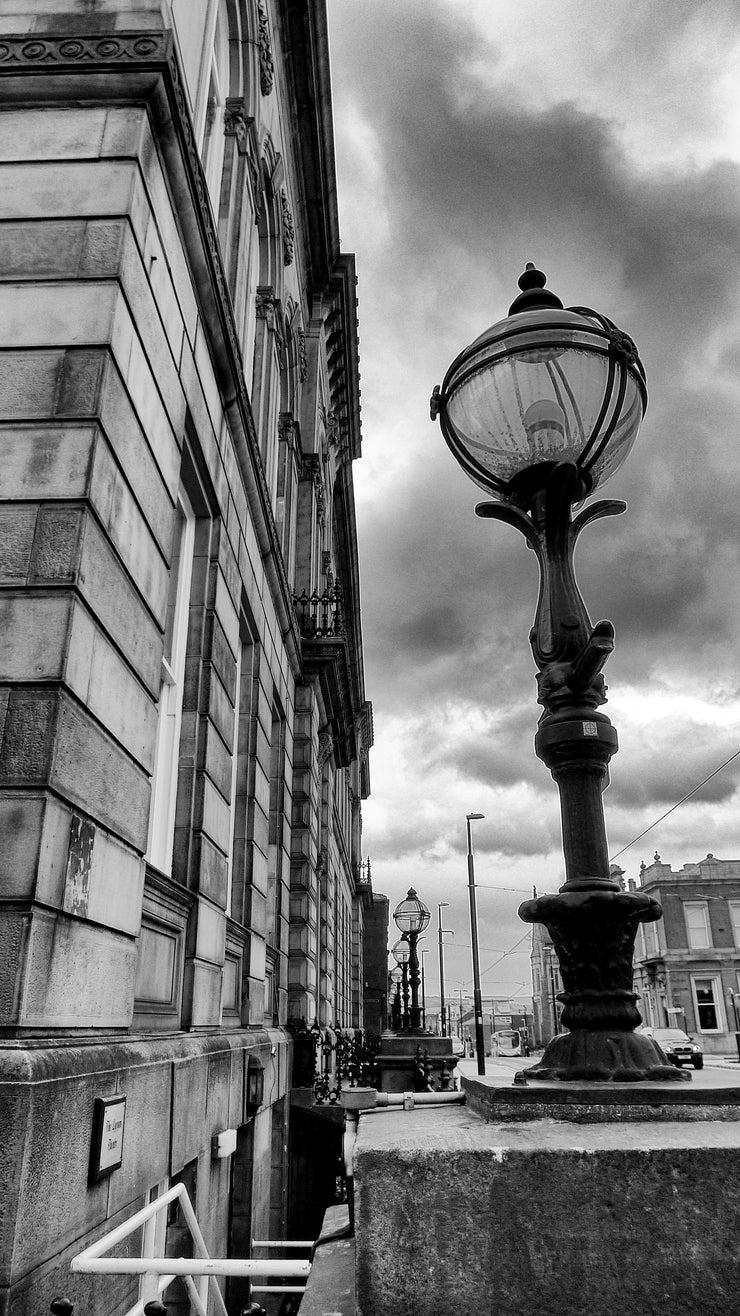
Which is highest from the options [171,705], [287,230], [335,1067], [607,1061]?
[287,230]

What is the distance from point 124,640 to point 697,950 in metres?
72.5

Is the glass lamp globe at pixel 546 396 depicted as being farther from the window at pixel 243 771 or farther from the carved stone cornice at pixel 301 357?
the carved stone cornice at pixel 301 357

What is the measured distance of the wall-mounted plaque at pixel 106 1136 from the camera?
392cm

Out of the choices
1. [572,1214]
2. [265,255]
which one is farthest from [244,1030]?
[265,255]

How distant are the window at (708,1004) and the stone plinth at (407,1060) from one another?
58.7 m

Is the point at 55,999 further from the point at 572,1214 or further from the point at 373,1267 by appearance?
the point at 572,1214

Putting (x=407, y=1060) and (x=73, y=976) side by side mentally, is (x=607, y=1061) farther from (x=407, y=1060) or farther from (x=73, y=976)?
(x=407, y=1060)

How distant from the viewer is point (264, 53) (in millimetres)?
12375

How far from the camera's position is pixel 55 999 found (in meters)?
3.85

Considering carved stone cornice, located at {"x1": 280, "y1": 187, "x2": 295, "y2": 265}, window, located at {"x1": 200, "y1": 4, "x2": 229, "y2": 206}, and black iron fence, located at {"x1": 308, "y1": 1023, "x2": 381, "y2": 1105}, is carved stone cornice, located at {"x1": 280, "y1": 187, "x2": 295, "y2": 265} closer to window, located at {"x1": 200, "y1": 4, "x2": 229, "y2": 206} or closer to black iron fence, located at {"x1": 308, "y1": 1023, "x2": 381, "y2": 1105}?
window, located at {"x1": 200, "y1": 4, "x2": 229, "y2": 206}

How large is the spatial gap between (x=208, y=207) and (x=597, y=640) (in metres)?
5.87

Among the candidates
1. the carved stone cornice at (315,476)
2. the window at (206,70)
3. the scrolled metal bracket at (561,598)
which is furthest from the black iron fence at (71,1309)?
the carved stone cornice at (315,476)

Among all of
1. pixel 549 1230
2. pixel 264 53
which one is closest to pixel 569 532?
pixel 549 1230

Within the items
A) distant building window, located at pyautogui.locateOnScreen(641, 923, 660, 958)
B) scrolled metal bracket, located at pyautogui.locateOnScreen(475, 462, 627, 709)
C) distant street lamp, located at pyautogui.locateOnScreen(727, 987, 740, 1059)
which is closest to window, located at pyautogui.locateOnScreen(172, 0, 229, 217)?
scrolled metal bracket, located at pyautogui.locateOnScreen(475, 462, 627, 709)
